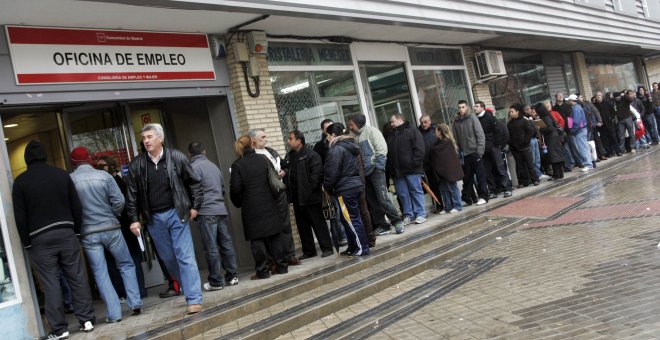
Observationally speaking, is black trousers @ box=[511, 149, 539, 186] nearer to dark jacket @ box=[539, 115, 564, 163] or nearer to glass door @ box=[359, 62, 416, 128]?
dark jacket @ box=[539, 115, 564, 163]

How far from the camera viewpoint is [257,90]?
32.6ft

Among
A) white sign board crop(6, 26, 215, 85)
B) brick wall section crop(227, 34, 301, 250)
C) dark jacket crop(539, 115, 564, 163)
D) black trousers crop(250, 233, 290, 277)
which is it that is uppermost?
white sign board crop(6, 26, 215, 85)

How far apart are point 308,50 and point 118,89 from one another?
4207mm

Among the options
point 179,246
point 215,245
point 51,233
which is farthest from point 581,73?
point 51,233

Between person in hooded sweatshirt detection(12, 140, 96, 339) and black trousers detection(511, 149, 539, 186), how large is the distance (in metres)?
10.3

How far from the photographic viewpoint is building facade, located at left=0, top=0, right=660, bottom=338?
286 inches

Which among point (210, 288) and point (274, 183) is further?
point (274, 183)

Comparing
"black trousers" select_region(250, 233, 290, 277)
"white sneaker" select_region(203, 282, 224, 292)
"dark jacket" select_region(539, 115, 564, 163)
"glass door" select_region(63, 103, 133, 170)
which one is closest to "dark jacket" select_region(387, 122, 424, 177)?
"black trousers" select_region(250, 233, 290, 277)

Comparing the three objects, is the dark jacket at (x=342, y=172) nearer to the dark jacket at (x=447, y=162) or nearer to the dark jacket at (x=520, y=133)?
the dark jacket at (x=447, y=162)

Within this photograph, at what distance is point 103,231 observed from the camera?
22.5 feet

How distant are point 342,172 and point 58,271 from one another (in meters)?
3.66

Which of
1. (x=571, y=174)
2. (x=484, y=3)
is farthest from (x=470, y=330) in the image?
(x=571, y=174)

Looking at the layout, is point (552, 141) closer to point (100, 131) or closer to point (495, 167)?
point (495, 167)

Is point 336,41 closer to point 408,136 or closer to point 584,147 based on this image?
point 408,136
